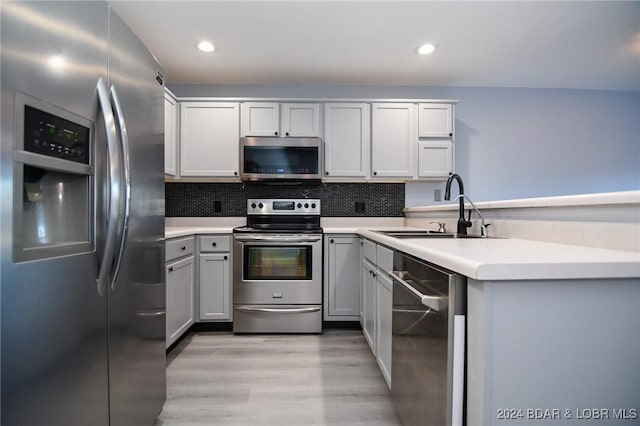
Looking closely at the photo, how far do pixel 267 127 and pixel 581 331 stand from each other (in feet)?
8.95

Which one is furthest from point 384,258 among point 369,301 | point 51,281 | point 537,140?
point 537,140

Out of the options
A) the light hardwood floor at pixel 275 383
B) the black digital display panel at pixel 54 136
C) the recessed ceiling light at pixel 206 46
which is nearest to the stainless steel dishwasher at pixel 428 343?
the light hardwood floor at pixel 275 383

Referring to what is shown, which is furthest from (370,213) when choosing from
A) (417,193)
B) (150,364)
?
(150,364)

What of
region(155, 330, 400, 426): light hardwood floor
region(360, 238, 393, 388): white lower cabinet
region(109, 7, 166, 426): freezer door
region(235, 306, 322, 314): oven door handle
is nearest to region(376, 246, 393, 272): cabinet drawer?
region(360, 238, 393, 388): white lower cabinet

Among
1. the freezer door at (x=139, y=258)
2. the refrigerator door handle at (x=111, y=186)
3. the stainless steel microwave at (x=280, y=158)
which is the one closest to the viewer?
the refrigerator door handle at (x=111, y=186)

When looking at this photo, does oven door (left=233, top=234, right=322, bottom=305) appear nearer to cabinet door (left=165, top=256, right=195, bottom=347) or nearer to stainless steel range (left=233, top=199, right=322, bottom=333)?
stainless steel range (left=233, top=199, right=322, bottom=333)

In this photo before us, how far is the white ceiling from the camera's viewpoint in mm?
2090

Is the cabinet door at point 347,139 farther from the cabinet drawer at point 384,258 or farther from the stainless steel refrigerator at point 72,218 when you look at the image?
the stainless steel refrigerator at point 72,218

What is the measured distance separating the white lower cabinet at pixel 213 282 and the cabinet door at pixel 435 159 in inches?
79.7

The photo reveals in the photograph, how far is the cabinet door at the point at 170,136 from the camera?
2.76m

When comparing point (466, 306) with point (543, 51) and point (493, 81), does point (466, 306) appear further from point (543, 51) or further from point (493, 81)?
point (493, 81)

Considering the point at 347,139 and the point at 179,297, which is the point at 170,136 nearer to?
the point at 179,297

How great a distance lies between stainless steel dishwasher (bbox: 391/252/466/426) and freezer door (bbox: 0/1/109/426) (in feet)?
3.46

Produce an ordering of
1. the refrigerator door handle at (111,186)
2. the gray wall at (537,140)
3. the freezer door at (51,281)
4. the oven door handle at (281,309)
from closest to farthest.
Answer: the freezer door at (51,281)
the refrigerator door handle at (111,186)
the oven door handle at (281,309)
the gray wall at (537,140)
